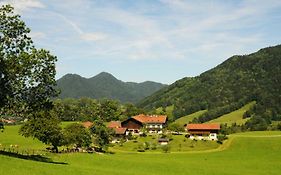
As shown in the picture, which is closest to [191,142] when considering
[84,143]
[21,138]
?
[84,143]

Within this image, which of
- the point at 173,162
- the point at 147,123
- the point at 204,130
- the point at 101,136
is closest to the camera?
the point at 173,162

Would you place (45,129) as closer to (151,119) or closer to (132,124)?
(132,124)

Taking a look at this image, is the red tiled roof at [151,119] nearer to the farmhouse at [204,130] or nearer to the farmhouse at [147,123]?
the farmhouse at [147,123]

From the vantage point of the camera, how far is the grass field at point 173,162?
162ft

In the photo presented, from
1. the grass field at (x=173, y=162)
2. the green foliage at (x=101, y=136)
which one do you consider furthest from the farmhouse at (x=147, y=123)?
the green foliage at (x=101, y=136)

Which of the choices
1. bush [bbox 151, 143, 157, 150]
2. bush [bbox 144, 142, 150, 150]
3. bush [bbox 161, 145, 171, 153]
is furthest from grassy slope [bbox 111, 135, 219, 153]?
bush [bbox 161, 145, 171, 153]

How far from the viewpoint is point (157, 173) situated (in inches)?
2596

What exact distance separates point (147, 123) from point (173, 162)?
3434 inches

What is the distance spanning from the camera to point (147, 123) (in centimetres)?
17150

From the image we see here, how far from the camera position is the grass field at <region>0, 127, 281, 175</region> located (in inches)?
1949

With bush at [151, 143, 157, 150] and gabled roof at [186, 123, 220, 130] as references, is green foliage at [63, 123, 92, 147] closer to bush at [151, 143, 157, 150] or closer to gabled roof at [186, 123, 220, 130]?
bush at [151, 143, 157, 150]

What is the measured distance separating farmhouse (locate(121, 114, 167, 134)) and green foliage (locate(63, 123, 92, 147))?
63.0 m

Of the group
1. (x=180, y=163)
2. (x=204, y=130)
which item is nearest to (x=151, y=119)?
(x=204, y=130)

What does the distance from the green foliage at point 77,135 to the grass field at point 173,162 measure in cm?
966
